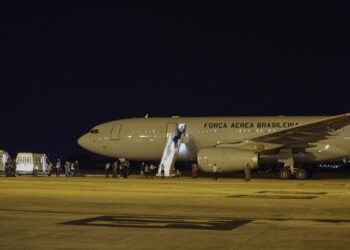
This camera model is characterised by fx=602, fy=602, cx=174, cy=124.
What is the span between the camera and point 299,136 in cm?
3122

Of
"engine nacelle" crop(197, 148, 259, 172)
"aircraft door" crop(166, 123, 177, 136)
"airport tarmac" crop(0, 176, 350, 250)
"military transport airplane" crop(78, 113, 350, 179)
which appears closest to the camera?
"airport tarmac" crop(0, 176, 350, 250)

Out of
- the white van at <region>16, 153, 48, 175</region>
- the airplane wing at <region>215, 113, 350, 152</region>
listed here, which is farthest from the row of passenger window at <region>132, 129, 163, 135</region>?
the white van at <region>16, 153, 48, 175</region>

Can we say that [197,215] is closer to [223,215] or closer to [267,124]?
[223,215]

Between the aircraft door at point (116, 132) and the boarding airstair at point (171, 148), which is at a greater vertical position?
the aircraft door at point (116, 132)

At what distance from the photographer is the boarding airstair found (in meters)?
34.3

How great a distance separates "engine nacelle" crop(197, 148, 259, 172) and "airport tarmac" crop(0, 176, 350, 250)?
12.4 m

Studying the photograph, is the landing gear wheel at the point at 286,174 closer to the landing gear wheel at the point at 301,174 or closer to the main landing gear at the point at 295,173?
the main landing gear at the point at 295,173

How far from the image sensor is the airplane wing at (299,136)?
30.3 meters

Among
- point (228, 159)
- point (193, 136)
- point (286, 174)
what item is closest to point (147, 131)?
point (193, 136)

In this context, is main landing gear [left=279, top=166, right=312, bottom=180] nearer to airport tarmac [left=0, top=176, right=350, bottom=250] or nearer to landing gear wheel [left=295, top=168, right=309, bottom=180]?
landing gear wheel [left=295, top=168, right=309, bottom=180]

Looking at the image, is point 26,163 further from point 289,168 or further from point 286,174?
point 289,168

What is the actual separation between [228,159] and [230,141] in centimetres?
306

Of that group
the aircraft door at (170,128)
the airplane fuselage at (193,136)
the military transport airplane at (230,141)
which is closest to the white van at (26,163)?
the airplane fuselage at (193,136)

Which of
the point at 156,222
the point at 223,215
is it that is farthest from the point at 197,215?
the point at 156,222
